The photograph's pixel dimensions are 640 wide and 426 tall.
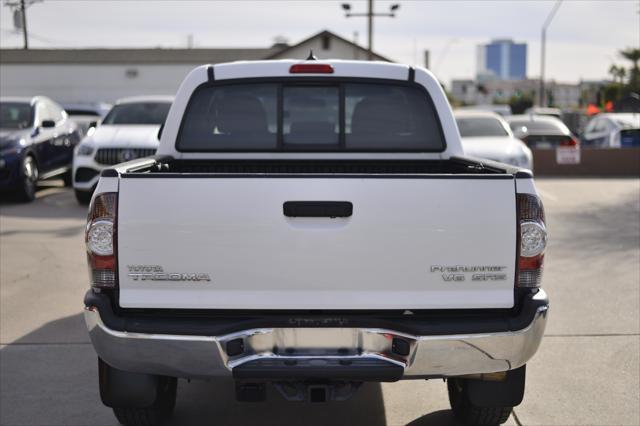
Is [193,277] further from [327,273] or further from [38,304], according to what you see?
[38,304]

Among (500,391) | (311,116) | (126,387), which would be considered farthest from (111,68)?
(500,391)

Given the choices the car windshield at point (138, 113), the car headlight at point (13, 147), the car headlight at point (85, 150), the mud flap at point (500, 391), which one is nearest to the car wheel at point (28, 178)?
the car headlight at point (13, 147)

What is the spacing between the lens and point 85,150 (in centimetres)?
1320

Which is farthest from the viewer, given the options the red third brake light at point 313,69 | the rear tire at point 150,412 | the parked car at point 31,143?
the parked car at point 31,143

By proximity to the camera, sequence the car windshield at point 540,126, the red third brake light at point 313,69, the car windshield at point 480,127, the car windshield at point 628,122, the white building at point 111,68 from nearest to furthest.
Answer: the red third brake light at point 313,69
the car windshield at point 480,127
the car windshield at point 540,126
the car windshield at point 628,122
the white building at point 111,68

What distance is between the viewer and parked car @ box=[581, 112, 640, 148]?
67.4 ft

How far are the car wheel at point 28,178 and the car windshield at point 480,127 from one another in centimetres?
720

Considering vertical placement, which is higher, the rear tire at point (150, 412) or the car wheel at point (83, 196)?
the rear tire at point (150, 412)

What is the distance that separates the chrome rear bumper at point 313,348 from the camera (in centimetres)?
367

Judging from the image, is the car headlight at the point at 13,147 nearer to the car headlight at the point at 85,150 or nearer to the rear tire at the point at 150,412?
the car headlight at the point at 85,150

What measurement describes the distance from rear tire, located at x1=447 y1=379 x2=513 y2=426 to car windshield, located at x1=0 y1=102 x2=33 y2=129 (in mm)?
11216

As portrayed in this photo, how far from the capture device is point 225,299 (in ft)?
12.1

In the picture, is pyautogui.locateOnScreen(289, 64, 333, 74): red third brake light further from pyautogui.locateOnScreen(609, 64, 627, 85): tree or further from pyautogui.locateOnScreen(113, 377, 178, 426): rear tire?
pyautogui.locateOnScreen(609, 64, 627, 85): tree

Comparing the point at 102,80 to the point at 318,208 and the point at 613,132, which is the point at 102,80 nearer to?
the point at 613,132
